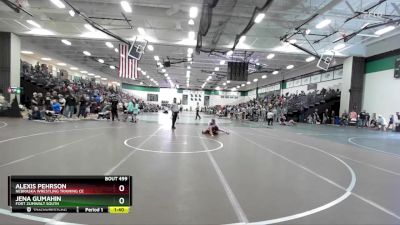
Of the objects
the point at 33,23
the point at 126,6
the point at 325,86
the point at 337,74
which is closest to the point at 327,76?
the point at 325,86

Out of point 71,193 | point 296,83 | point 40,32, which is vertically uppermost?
point 40,32

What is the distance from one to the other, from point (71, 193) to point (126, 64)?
17.9m

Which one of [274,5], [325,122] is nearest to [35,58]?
[274,5]

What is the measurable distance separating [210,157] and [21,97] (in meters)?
22.6

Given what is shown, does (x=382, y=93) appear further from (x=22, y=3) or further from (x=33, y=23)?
(x=33, y=23)

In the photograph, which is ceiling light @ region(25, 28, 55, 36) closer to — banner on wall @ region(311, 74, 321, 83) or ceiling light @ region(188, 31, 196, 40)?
ceiling light @ region(188, 31, 196, 40)

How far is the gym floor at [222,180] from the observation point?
3.54 m

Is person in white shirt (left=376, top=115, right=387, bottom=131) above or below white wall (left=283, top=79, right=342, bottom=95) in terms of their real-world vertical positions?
below

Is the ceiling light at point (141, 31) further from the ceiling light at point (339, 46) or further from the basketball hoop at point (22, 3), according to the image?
the ceiling light at point (339, 46)

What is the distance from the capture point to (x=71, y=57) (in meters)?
35.3

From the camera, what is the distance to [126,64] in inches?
777

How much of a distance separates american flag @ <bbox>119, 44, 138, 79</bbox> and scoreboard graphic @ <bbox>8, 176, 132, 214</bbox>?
17307mm

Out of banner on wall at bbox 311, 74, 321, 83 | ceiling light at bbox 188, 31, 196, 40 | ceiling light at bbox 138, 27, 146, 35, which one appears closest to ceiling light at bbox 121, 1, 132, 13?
ceiling light at bbox 138, 27, 146, 35

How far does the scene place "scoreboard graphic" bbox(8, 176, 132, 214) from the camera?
2633mm
